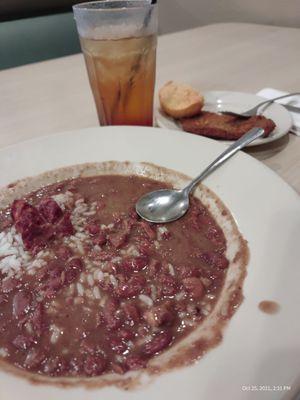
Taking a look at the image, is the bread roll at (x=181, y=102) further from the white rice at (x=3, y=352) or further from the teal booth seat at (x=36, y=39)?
the teal booth seat at (x=36, y=39)

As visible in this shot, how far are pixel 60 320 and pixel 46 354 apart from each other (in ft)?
0.28

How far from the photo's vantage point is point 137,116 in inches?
55.7

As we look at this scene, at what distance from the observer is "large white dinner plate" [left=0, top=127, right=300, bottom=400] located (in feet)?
1.99

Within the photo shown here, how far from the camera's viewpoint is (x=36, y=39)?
10.6 ft

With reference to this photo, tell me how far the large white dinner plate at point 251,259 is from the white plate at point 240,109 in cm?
17

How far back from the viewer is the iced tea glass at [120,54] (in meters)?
1.23

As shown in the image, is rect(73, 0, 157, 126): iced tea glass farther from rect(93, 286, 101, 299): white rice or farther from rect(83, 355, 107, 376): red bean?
rect(83, 355, 107, 376): red bean

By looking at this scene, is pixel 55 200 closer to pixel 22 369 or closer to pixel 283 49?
pixel 22 369

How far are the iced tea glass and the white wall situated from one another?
2666 millimetres

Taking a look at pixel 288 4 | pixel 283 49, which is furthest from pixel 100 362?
pixel 288 4

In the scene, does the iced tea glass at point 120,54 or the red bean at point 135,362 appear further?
the iced tea glass at point 120,54

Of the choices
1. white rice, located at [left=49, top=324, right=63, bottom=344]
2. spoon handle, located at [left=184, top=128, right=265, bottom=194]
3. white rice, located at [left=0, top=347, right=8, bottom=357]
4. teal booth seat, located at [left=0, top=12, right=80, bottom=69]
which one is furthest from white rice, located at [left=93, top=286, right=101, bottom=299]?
teal booth seat, located at [left=0, top=12, right=80, bottom=69]

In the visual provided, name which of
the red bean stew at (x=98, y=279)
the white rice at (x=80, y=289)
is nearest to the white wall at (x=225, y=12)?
the red bean stew at (x=98, y=279)

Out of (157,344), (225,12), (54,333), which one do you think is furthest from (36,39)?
(157,344)
